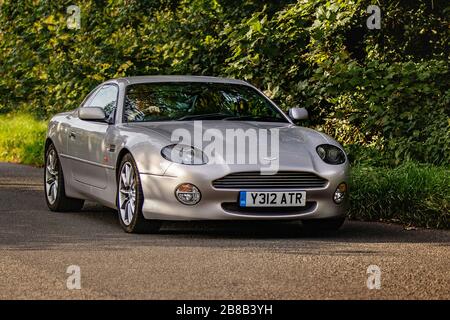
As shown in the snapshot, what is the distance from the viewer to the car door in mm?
10930

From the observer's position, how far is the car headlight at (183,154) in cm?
966

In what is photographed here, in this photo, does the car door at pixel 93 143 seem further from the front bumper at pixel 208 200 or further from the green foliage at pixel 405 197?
the green foliage at pixel 405 197

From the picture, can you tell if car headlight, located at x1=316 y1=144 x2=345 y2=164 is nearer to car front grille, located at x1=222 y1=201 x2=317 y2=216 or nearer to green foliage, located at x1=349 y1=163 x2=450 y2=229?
car front grille, located at x1=222 y1=201 x2=317 y2=216

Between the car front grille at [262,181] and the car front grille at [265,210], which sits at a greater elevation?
the car front grille at [262,181]

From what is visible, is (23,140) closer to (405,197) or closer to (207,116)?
(207,116)

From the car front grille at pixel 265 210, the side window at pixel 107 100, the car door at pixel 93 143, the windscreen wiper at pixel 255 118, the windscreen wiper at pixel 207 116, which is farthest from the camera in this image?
the side window at pixel 107 100

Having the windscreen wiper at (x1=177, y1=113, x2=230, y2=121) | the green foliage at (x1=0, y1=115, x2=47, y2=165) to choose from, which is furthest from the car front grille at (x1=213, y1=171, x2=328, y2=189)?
the green foliage at (x1=0, y1=115, x2=47, y2=165)

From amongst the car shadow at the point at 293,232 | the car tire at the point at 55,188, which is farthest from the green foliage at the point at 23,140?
the car shadow at the point at 293,232

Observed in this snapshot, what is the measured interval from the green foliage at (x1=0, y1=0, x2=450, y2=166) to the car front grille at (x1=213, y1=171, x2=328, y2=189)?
4.39m

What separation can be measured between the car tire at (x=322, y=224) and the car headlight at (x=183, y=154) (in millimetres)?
1227

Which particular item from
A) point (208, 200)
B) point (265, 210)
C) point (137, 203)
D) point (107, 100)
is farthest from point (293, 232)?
point (107, 100)

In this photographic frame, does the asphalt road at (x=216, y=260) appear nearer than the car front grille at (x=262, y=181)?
Yes

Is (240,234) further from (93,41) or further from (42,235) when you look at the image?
(93,41)

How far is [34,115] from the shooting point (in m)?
26.5
